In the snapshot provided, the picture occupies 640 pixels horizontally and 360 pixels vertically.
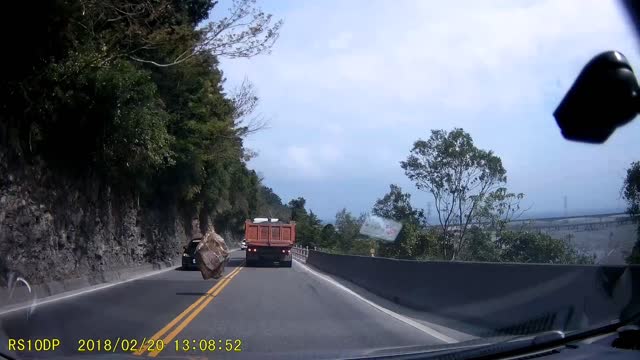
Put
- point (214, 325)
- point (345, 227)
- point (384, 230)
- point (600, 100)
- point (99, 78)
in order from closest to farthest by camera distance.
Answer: point (600, 100), point (214, 325), point (99, 78), point (384, 230), point (345, 227)

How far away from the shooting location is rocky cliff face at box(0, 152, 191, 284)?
55.0 ft

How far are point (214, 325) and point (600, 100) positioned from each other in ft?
25.6

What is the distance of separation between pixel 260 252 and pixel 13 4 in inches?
919

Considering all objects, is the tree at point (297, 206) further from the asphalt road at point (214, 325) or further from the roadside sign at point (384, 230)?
the asphalt road at point (214, 325)

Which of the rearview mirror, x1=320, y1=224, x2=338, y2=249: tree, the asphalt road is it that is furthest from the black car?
x1=320, y1=224, x2=338, y2=249: tree

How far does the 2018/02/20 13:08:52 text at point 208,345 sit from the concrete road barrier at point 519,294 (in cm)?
402

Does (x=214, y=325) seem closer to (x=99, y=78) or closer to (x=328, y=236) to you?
(x=99, y=78)

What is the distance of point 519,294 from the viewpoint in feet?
32.1

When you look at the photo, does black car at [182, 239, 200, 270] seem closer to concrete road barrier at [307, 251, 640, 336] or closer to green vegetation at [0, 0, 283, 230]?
green vegetation at [0, 0, 283, 230]

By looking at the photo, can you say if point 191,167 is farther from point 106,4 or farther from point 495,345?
point 495,345

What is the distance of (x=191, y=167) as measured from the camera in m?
34.7

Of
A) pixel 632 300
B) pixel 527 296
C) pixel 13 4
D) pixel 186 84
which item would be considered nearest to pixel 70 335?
pixel 527 296

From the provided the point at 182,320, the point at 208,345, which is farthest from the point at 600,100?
the point at 182,320

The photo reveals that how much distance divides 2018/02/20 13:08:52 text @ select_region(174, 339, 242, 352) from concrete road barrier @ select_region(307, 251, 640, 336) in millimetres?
→ 4019
